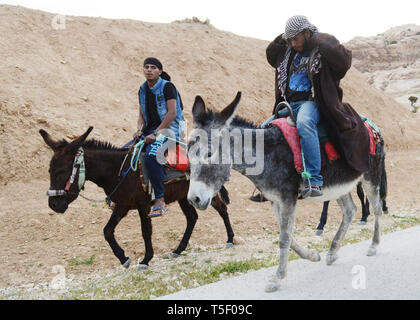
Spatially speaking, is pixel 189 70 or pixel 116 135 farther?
pixel 189 70

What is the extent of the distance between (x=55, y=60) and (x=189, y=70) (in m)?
7.31

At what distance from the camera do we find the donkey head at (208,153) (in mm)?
3666

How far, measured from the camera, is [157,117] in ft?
22.2

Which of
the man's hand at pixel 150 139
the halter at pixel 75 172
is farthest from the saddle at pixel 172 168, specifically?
the halter at pixel 75 172

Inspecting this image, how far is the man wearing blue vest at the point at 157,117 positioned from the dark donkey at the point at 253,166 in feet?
8.07

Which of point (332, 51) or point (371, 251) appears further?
point (371, 251)

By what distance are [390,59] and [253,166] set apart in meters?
107

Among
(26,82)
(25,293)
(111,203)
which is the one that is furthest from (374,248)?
(26,82)

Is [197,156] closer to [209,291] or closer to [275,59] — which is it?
[209,291]

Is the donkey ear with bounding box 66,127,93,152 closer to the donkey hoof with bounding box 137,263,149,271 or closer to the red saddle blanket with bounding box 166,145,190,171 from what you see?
the red saddle blanket with bounding box 166,145,190,171

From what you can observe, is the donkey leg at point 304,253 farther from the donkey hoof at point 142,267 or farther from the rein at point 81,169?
the donkey hoof at point 142,267

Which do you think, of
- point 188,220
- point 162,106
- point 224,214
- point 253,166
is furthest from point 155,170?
point 253,166

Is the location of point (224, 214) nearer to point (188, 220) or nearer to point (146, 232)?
point (188, 220)
